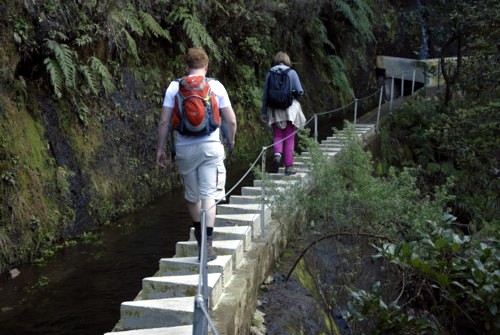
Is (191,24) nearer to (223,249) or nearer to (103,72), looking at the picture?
(103,72)

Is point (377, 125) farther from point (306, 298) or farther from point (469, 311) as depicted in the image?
point (469, 311)

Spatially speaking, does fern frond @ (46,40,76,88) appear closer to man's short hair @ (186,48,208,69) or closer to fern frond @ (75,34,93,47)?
fern frond @ (75,34,93,47)

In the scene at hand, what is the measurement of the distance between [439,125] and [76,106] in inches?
269

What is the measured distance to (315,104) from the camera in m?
18.7

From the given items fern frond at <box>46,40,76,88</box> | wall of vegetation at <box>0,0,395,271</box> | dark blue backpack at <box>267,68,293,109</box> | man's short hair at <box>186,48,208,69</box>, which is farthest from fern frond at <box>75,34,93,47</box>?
man's short hair at <box>186,48,208,69</box>

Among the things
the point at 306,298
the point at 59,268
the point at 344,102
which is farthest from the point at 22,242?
the point at 344,102

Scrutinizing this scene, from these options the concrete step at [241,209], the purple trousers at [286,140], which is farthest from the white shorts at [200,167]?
the purple trousers at [286,140]

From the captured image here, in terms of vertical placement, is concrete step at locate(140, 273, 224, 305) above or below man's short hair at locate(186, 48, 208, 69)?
below

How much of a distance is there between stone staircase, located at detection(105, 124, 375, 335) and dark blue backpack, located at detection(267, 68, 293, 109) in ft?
4.94

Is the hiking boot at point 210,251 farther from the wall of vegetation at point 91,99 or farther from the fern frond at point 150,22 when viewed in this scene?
the fern frond at point 150,22

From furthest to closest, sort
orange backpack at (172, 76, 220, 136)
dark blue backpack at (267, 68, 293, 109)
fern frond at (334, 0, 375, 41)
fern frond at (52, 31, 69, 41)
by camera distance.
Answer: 1. fern frond at (334, 0, 375, 41)
2. fern frond at (52, 31, 69, 41)
3. dark blue backpack at (267, 68, 293, 109)
4. orange backpack at (172, 76, 220, 136)

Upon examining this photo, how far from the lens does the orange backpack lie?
4777mm

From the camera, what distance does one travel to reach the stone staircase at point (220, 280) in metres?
4.26

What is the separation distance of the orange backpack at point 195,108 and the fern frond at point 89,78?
13.3 feet
